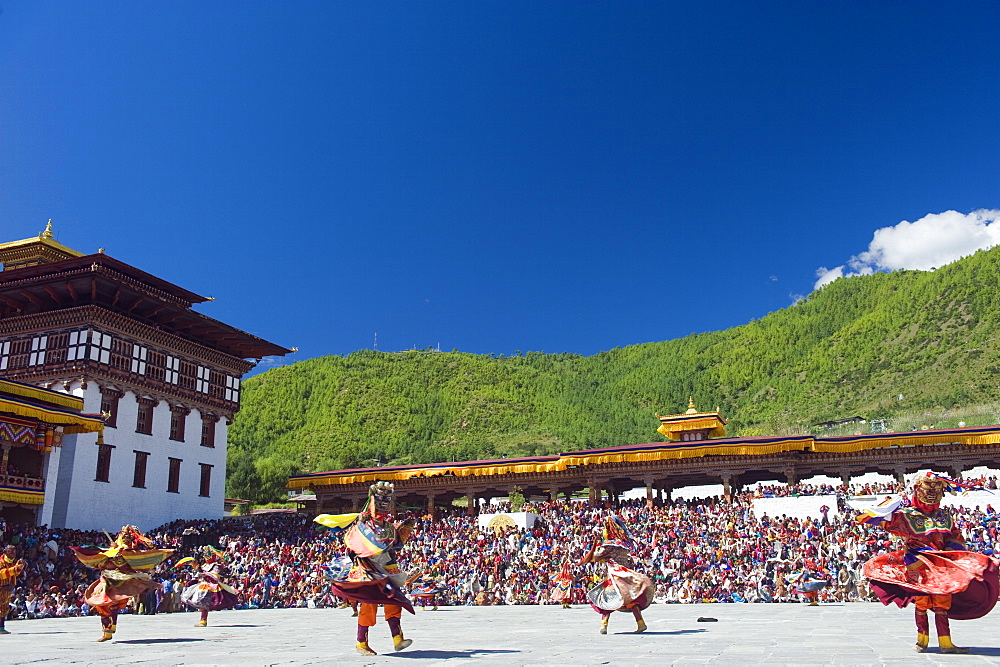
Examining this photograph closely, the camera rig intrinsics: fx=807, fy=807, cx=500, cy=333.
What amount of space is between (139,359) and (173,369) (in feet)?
7.23

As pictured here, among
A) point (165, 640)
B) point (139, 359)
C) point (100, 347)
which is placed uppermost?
point (100, 347)

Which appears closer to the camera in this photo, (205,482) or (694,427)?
(205,482)

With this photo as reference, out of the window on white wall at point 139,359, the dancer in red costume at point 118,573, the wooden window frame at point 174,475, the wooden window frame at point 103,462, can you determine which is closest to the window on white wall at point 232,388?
the wooden window frame at point 174,475

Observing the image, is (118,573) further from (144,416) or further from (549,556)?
(144,416)

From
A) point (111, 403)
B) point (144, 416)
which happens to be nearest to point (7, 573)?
point (111, 403)

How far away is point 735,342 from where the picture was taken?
112 meters

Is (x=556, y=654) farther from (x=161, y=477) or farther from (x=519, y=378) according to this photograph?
(x=519, y=378)

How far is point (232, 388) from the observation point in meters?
41.5

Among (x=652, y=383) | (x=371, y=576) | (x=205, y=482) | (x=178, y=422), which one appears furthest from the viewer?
(x=652, y=383)

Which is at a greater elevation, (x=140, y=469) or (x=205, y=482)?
(x=140, y=469)

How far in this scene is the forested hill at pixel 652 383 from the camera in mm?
83375

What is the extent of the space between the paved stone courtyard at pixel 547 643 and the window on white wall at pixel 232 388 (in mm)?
25661

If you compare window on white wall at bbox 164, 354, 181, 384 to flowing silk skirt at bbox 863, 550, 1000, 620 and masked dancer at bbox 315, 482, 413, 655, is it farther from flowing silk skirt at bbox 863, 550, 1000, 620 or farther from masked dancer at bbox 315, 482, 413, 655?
flowing silk skirt at bbox 863, 550, 1000, 620

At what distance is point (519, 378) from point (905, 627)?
337 feet
